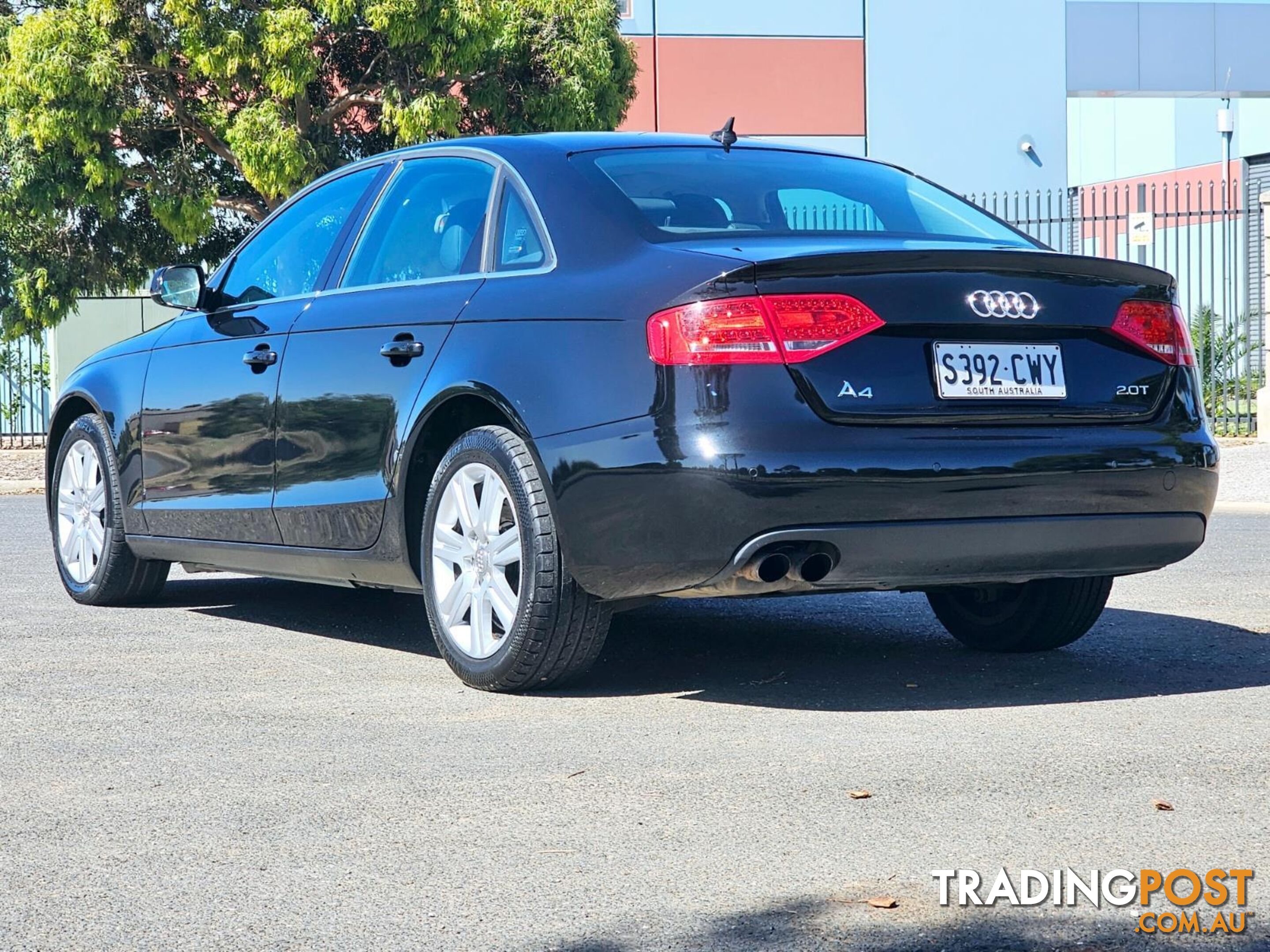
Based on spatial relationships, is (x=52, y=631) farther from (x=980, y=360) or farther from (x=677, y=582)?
(x=980, y=360)

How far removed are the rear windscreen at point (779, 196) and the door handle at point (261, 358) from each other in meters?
1.28

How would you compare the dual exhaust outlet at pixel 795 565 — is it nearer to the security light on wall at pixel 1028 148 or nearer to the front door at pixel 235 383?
the front door at pixel 235 383

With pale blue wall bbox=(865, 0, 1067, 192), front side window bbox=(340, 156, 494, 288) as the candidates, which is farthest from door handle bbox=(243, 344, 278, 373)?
pale blue wall bbox=(865, 0, 1067, 192)

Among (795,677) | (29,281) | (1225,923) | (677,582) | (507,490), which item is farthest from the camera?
(29,281)

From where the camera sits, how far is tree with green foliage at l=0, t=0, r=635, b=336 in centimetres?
1883

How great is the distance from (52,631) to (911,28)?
2723 cm

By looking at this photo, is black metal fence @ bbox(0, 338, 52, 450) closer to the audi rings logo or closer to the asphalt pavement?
the asphalt pavement

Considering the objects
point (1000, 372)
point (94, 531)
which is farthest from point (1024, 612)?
point (94, 531)

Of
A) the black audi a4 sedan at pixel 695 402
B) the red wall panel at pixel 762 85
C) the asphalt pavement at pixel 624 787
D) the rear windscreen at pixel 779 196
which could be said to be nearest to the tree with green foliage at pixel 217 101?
the red wall panel at pixel 762 85

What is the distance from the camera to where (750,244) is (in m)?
4.76

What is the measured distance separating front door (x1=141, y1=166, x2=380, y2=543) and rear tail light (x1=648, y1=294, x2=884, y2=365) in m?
1.83

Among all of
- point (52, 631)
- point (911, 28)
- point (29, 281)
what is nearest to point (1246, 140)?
point (911, 28)

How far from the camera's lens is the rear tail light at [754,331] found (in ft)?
14.5

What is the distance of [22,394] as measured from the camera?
79.4ft
